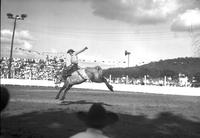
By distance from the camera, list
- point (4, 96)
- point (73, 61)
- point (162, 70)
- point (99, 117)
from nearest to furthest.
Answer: point (4, 96)
point (99, 117)
point (73, 61)
point (162, 70)

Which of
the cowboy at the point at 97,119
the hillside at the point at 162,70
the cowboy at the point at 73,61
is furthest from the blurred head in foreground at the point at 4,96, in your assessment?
the hillside at the point at 162,70

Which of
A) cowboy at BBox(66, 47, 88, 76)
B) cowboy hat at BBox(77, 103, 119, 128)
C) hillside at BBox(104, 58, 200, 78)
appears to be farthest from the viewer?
hillside at BBox(104, 58, 200, 78)

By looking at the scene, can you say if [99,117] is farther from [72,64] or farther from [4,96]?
[72,64]

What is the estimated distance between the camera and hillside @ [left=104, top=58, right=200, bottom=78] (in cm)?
4392

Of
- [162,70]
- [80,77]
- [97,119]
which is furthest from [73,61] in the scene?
[162,70]

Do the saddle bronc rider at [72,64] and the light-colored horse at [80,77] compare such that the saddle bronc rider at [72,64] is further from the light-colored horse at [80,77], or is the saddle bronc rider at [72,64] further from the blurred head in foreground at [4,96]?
the blurred head in foreground at [4,96]

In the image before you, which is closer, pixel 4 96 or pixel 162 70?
pixel 4 96

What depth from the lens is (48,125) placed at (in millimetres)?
8633

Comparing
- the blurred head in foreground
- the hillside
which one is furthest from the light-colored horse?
the hillside

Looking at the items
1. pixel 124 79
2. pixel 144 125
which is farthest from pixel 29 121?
pixel 124 79

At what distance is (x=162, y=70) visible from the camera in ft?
171

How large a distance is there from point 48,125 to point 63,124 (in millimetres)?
395

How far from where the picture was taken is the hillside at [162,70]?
43.9m

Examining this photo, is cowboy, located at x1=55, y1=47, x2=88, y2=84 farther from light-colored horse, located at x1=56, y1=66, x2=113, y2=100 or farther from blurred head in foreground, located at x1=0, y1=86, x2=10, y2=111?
blurred head in foreground, located at x1=0, y1=86, x2=10, y2=111
